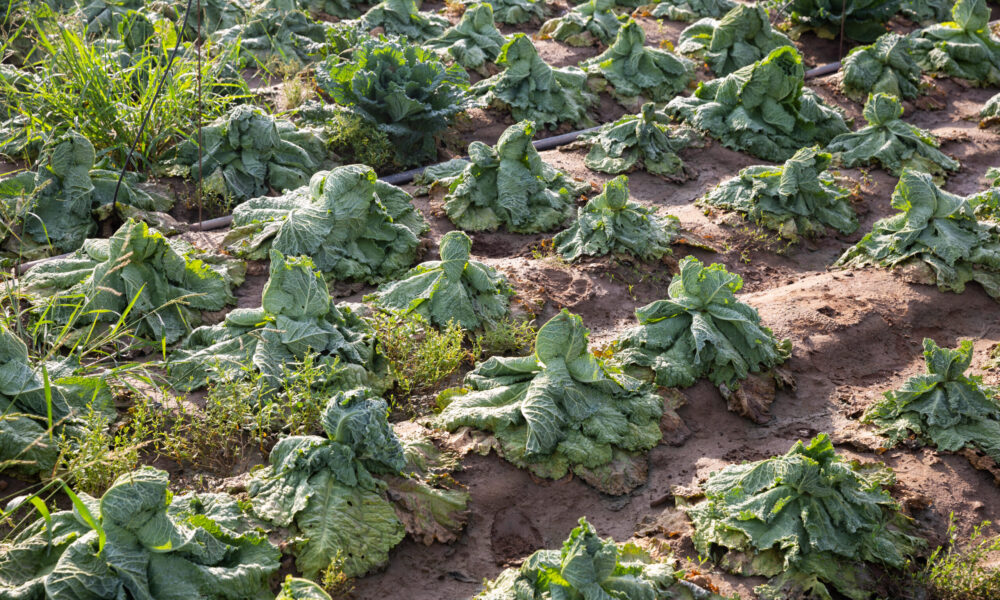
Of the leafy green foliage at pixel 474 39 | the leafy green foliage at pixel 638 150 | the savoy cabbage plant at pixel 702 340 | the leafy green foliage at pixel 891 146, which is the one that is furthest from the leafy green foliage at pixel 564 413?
the leafy green foliage at pixel 474 39

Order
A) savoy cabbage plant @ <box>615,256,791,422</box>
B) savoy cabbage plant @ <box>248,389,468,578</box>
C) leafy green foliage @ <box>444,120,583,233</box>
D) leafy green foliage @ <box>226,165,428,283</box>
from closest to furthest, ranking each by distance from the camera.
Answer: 1. savoy cabbage plant @ <box>248,389,468,578</box>
2. savoy cabbage plant @ <box>615,256,791,422</box>
3. leafy green foliage @ <box>226,165,428,283</box>
4. leafy green foliage @ <box>444,120,583,233</box>

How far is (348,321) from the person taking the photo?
451 cm

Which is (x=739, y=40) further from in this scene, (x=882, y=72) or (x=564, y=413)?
(x=564, y=413)

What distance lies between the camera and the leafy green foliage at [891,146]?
21.9 ft

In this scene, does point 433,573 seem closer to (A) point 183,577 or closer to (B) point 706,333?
(A) point 183,577

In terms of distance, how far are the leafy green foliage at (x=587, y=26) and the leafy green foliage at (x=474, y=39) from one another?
28.8 inches

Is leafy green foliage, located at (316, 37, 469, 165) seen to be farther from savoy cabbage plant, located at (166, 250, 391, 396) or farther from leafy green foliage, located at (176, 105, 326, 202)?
savoy cabbage plant, located at (166, 250, 391, 396)

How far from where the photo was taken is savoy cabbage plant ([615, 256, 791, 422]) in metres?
4.40

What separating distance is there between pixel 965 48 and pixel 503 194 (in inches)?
199

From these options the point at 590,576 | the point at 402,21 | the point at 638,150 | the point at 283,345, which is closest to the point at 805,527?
the point at 590,576

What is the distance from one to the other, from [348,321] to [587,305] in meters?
1.41

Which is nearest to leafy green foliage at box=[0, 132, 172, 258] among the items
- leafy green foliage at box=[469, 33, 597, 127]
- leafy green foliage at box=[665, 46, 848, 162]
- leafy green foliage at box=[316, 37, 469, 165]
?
leafy green foliage at box=[316, 37, 469, 165]

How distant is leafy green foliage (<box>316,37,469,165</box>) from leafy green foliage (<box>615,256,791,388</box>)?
256 centimetres

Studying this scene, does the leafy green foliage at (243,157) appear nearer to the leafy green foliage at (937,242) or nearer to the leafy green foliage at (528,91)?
the leafy green foliage at (528,91)
